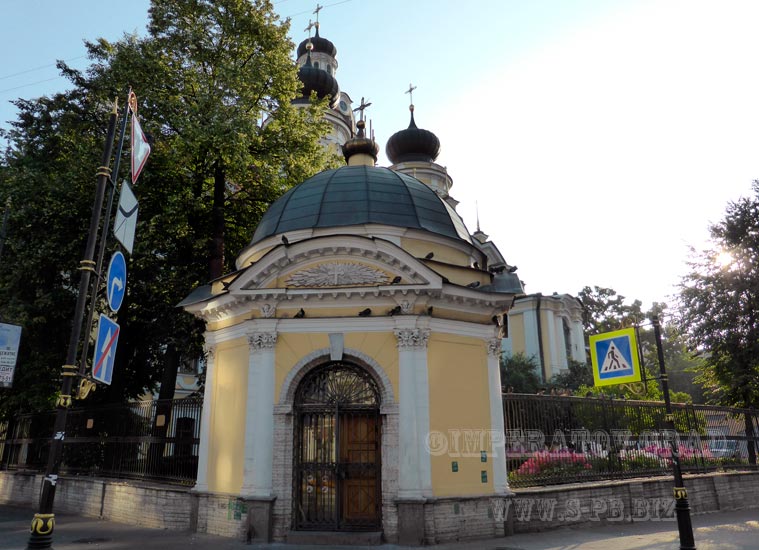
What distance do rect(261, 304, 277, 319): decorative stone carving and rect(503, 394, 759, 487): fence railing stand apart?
630 cm

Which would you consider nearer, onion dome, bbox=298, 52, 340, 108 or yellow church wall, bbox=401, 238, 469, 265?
yellow church wall, bbox=401, 238, 469, 265

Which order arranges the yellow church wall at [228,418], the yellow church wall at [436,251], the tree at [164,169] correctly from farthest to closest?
the tree at [164,169] → the yellow church wall at [436,251] → the yellow church wall at [228,418]

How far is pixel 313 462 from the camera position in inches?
498

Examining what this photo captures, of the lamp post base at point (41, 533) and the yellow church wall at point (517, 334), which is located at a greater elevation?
the yellow church wall at point (517, 334)

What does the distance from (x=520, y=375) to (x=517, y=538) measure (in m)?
29.4

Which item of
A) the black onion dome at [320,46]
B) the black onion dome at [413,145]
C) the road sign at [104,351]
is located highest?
the black onion dome at [320,46]

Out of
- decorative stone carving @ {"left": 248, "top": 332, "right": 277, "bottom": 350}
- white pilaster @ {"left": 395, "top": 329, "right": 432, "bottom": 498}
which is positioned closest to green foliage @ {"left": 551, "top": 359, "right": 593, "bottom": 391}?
white pilaster @ {"left": 395, "top": 329, "right": 432, "bottom": 498}

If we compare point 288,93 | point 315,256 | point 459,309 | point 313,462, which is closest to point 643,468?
point 459,309

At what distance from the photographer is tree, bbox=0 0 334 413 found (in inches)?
745

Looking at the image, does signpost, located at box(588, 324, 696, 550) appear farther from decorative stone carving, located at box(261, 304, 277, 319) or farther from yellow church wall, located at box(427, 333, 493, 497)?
decorative stone carving, located at box(261, 304, 277, 319)

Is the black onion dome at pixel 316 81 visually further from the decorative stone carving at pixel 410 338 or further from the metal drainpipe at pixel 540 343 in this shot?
the decorative stone carving at pixel 410 338

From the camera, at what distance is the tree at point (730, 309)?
2334cm

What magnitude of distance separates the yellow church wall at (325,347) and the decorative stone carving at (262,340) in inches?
5.6

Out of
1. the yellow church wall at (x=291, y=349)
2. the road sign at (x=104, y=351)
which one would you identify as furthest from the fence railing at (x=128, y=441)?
the road sign at (x=104, y=351)
